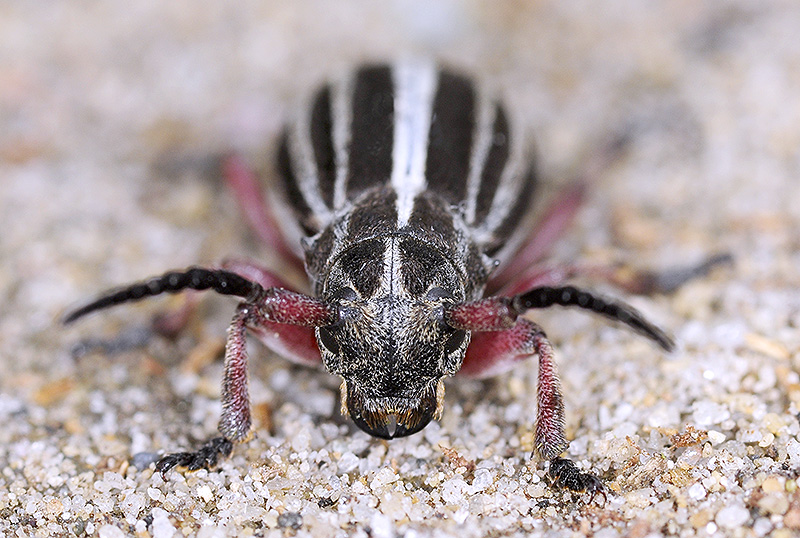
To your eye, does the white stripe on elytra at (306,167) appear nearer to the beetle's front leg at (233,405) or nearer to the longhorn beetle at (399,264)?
the longhorn beetle at (399,264)

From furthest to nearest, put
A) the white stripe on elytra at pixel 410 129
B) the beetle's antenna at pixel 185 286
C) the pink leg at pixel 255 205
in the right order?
the pink leg at pixel 255 205
the white stripe on elytra at pixel 410 129
the beetle's antenna at pixel 185 286

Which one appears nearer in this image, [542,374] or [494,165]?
[542,374]

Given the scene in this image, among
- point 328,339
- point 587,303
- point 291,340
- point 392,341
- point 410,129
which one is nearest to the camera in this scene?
point 587,303

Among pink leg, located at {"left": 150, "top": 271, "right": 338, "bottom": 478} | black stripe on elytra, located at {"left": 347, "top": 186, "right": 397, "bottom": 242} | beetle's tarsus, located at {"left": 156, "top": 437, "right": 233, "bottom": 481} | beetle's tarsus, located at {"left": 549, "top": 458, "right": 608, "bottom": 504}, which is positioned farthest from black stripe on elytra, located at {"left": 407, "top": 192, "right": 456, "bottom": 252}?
beetle's tarsus, located at {"left": 156, "top": 437, "right": 233, "bottom": 481}

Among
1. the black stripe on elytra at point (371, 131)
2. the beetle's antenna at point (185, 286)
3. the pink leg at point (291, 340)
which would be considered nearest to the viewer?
the beetle's antenna at point (185, 286)

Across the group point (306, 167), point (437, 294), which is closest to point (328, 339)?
point (437, 294)

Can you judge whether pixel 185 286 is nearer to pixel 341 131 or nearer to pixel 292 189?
pixel 292 189

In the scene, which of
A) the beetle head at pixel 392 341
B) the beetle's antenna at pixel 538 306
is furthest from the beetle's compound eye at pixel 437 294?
the beetle's antenna at pixel 538 306

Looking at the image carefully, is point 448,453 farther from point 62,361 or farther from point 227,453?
point 62,361

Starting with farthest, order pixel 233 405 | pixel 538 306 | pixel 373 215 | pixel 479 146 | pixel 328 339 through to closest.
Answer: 1. pixel 479 146
2. pixel 373 215
3. pixel 233 405
4. pixel 328 339
5. pixel 538 306
